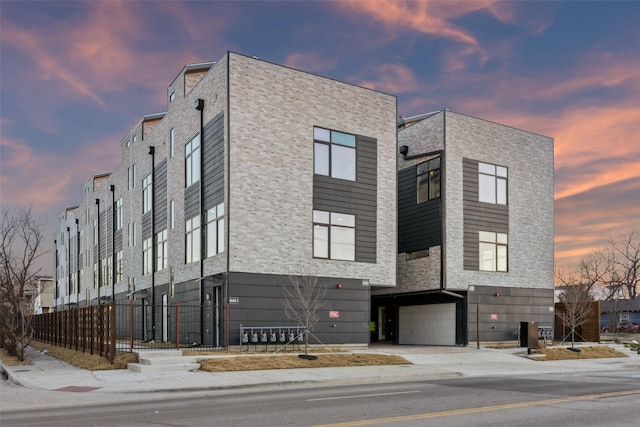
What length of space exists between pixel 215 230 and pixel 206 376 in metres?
10.4

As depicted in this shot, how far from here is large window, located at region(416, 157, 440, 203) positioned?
1357 inches

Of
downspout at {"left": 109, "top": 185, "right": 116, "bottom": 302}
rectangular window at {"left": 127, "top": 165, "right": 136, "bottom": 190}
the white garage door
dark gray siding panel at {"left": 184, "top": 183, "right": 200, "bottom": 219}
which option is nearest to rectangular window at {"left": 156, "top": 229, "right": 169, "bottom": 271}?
dark gray siding panel at {"left": 184, "top": 183, "right": 200, "bottom": 219}

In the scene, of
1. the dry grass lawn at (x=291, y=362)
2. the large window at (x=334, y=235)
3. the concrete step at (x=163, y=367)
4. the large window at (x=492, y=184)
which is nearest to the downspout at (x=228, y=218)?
the dry grass lawn at (x=291, y=362)

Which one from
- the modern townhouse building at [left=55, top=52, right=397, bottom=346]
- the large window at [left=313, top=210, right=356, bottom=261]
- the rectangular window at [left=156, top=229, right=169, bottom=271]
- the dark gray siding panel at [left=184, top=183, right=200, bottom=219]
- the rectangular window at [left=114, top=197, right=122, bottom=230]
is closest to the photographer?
the modern townhouse building at [left=55, top=52, right=397, bottom=346]

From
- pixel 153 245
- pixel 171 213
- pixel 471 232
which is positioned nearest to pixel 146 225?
pixel 153 245

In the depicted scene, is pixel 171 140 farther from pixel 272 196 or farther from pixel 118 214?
pixel 118 214

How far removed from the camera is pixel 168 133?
36.1m

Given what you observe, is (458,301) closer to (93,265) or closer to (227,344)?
(227,344)

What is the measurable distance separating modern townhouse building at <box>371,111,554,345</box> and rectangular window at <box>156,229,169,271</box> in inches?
494

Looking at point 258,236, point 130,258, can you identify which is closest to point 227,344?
point 258,236

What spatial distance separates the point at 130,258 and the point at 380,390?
32283 mm

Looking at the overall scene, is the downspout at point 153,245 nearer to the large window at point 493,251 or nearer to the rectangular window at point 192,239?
the rectangular window at point 192,239

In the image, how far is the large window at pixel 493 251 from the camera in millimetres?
34812

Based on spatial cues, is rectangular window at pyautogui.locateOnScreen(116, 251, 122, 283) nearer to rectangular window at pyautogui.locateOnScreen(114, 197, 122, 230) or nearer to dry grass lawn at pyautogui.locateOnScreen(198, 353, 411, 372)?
rectangular window at pyautogui.locateOnScreen(114, 197, 122, 230)
